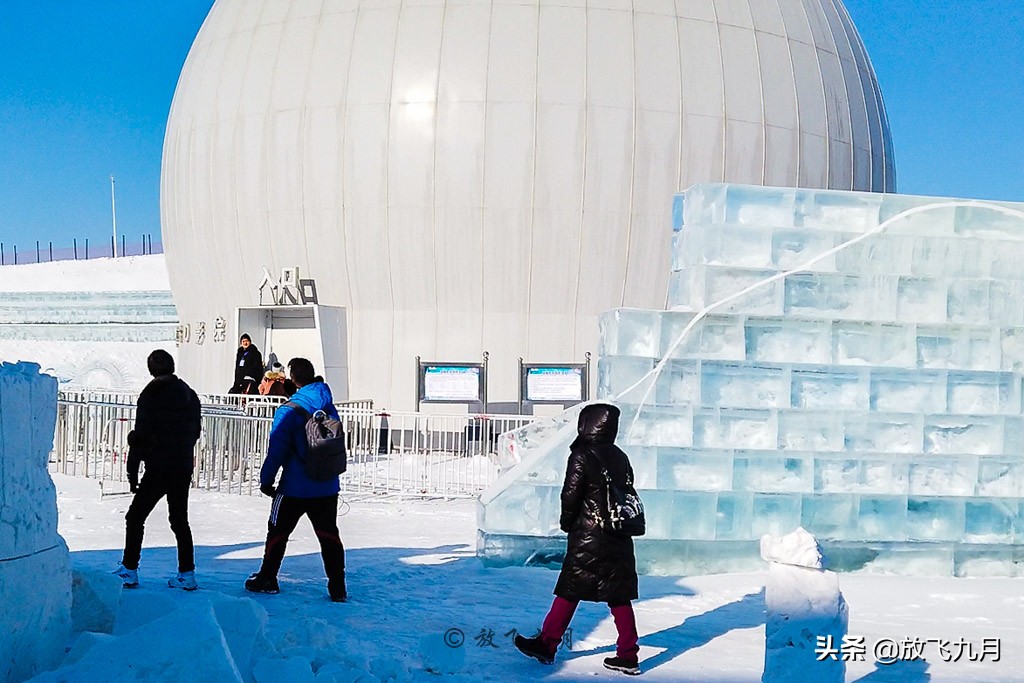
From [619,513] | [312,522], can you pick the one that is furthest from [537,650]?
[312,522]

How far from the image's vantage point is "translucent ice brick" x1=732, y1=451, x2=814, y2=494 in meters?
8.69

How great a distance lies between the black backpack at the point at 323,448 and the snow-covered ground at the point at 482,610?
92 centimetres

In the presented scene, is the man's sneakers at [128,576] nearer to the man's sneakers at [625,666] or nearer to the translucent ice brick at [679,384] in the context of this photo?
the man's sneakers at [625,666]

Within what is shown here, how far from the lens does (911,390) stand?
29.4 ft

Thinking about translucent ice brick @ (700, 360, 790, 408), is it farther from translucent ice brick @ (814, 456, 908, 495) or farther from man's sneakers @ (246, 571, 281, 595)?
man's sneakers @ (246, 571, 281, 595)

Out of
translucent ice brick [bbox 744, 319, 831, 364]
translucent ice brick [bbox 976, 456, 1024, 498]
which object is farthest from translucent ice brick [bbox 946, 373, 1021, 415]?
translucent ice brick [bbox 744, 319, 831, 364]

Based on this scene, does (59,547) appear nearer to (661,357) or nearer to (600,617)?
(600,617)

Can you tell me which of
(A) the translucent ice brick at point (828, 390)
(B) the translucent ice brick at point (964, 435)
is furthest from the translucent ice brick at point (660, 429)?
(B) the translucent ice brick at point (964, 435)

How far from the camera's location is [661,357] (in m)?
8.76

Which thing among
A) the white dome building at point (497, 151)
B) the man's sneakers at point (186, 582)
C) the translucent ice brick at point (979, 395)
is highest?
the white dome building at point (497, 151)

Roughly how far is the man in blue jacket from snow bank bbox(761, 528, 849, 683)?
122 inches

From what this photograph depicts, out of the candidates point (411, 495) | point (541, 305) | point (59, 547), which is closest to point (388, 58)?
point (541, 305)

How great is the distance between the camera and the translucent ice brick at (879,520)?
8.75m

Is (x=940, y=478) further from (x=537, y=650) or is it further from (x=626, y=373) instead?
(x=537, y=650)
